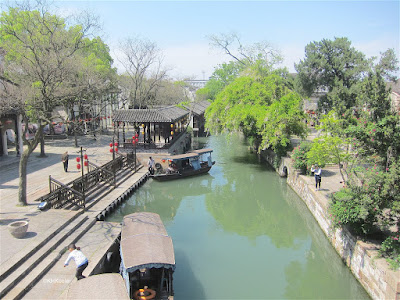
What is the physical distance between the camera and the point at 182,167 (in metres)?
22.6

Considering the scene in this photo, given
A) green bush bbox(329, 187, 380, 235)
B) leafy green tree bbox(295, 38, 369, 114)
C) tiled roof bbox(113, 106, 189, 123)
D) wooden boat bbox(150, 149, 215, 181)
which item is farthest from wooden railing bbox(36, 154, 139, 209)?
leafy green tree bbox(295, 38, 369, 114)

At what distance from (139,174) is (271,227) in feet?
31.8

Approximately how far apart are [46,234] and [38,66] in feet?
25.9

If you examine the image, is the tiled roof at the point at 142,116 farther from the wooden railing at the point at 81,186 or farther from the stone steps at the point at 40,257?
the stone steps at the point at 40,257

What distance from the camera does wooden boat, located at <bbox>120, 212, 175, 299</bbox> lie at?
862cm

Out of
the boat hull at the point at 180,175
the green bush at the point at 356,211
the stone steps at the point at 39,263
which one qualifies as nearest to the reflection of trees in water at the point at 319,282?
the green bush at the point at 356,211

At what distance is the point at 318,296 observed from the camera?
10.4 metres

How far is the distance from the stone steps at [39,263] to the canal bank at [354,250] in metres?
9.19

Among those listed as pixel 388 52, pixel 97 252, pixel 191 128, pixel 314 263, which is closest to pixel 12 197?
pixel 97 252

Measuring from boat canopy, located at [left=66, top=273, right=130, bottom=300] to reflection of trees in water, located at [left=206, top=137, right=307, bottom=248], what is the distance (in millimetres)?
8296

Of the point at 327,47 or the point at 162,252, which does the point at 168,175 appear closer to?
the point at 162,252

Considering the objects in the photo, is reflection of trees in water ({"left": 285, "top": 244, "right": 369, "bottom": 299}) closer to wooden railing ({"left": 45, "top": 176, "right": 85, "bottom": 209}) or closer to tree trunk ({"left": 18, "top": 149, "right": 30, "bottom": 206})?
wooden railing ({"left": 45, "top": 176, "right": 85, "bottom": 209})

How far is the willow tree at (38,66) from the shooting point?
1312 centimetres

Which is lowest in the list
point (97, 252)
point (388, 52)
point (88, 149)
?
point (97, 252)
